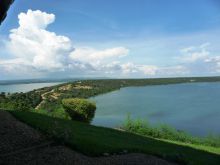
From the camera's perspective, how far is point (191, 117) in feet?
155

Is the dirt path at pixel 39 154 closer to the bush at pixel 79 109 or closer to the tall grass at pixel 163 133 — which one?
the bush at pixel 79 109

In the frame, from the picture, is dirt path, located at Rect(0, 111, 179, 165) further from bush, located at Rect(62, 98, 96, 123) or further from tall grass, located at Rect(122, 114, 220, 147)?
tall grass, located at Rect(122, 114, 220, 147)

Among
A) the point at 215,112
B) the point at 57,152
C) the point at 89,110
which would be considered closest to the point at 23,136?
the point at 57,152

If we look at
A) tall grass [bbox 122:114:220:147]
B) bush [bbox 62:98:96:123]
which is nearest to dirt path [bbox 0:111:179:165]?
bush [bbox 62:98:96:123]

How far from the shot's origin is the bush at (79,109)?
22016 mm

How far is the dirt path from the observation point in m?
7.62

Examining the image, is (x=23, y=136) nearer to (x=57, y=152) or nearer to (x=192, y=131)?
(x=57, y=152)

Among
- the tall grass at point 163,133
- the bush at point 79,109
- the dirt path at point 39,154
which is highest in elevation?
the dirt path at point 39,154

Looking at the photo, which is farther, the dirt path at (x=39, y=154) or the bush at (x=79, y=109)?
the bush at (x=79, y=109)

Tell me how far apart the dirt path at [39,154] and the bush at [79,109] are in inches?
476

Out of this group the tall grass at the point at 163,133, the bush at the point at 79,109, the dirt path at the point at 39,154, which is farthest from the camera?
the tall grass at the point at 163,133

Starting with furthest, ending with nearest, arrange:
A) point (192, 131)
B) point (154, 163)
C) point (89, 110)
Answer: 1. point (192, 131)
2. point (89, 110)
3. point (154, 163)

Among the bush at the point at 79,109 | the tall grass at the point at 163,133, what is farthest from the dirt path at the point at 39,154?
the tall grass at the point at 163,133

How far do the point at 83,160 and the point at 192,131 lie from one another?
29.7 meters
